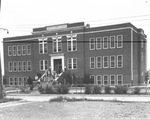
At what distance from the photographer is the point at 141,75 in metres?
41.0

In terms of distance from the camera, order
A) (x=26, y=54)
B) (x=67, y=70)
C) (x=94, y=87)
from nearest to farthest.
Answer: (x=94, y=87) → (x=67, y=70) → (x=26, y=54)

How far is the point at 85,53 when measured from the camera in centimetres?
4016

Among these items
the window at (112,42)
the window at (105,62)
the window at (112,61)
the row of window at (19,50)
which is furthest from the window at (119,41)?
the row of window at (19,50)

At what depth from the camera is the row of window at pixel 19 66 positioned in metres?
47.8

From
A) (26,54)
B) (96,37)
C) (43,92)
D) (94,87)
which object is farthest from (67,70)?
(94,87)

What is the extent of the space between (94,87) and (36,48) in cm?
2497

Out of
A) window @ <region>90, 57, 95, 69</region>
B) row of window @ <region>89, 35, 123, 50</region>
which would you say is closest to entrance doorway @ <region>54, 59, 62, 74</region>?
window @ <region>90, 57, 95, 69</region>

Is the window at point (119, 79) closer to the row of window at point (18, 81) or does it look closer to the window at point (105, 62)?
the window at point (105, 62)

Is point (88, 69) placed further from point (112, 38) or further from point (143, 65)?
point (143, 65)

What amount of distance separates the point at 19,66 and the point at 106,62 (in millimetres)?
21262

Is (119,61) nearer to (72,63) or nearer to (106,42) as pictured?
(106,42)

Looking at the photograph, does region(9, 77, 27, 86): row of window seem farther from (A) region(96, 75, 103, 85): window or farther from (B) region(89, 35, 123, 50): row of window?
(B) region(89, 35, 123, 50): row of window

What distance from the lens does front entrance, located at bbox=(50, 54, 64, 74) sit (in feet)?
140

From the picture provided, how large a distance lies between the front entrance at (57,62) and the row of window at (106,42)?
6860 millimetres
